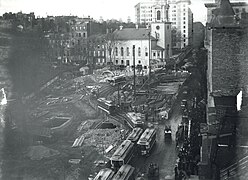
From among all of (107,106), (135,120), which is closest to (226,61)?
(135,120)

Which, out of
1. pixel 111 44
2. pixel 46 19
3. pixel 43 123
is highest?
pixel 46 19

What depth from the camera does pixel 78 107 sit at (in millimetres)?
9047

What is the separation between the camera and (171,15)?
432 inches

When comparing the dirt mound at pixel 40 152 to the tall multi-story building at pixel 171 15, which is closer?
the dirt mound at pixel 40 152

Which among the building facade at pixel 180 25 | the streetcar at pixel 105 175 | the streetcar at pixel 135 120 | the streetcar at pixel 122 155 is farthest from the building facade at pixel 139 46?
the streetcar at pixel 105 175

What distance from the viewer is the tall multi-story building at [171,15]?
959 cm

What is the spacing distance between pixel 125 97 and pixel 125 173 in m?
4.95

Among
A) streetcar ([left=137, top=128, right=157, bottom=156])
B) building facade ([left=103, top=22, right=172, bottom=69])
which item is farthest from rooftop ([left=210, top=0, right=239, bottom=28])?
building facade ([left=103, top=22, right=172, bottom=69])

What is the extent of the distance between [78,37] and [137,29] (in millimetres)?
2257

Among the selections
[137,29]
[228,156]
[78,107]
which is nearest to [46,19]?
[137,29]

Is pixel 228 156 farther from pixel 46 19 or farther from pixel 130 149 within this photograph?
pixel 46 19

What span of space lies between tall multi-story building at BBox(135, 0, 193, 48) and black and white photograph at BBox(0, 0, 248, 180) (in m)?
0.06

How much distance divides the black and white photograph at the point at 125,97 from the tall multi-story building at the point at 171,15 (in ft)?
0.20

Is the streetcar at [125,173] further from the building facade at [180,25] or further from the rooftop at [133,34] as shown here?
the rooftop at [133,34]
